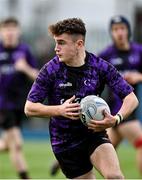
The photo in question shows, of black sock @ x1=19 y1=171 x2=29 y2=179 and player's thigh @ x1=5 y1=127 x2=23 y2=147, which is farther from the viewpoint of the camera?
player's thigh @ x1=5 y1=127 x2=23 y2=147

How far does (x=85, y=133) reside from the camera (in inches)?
353

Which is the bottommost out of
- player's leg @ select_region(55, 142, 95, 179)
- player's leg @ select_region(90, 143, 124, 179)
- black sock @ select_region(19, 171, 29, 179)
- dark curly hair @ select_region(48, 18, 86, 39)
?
black sock @ select_region(19, 171, 29, 179)

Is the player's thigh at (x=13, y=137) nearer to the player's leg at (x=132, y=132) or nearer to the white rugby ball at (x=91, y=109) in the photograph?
the player's leg at (x=132, y=132)

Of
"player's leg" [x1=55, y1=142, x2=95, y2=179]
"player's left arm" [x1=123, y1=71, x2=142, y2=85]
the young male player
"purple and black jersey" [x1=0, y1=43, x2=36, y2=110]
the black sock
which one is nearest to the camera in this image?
the young male player

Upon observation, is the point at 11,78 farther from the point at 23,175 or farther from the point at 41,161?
the point at 41,161

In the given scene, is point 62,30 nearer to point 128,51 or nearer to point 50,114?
point 50,114

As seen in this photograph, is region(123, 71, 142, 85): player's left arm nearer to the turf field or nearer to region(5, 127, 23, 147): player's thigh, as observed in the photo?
the turf field

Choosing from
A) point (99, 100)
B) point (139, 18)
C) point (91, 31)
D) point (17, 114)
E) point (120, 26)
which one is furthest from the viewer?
point (139, 18)

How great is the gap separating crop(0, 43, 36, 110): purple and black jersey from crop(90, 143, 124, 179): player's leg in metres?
5.78

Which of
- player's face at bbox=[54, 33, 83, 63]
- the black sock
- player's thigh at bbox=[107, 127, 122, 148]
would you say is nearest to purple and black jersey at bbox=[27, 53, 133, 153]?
player's face at bbox=[54, 33, 83, 63]

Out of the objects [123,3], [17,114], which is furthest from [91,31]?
[17,114]

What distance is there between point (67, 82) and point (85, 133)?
1.88 feet

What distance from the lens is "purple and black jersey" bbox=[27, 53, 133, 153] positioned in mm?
8812

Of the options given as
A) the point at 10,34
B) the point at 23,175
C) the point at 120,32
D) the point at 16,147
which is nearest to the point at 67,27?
the point at 120,32
